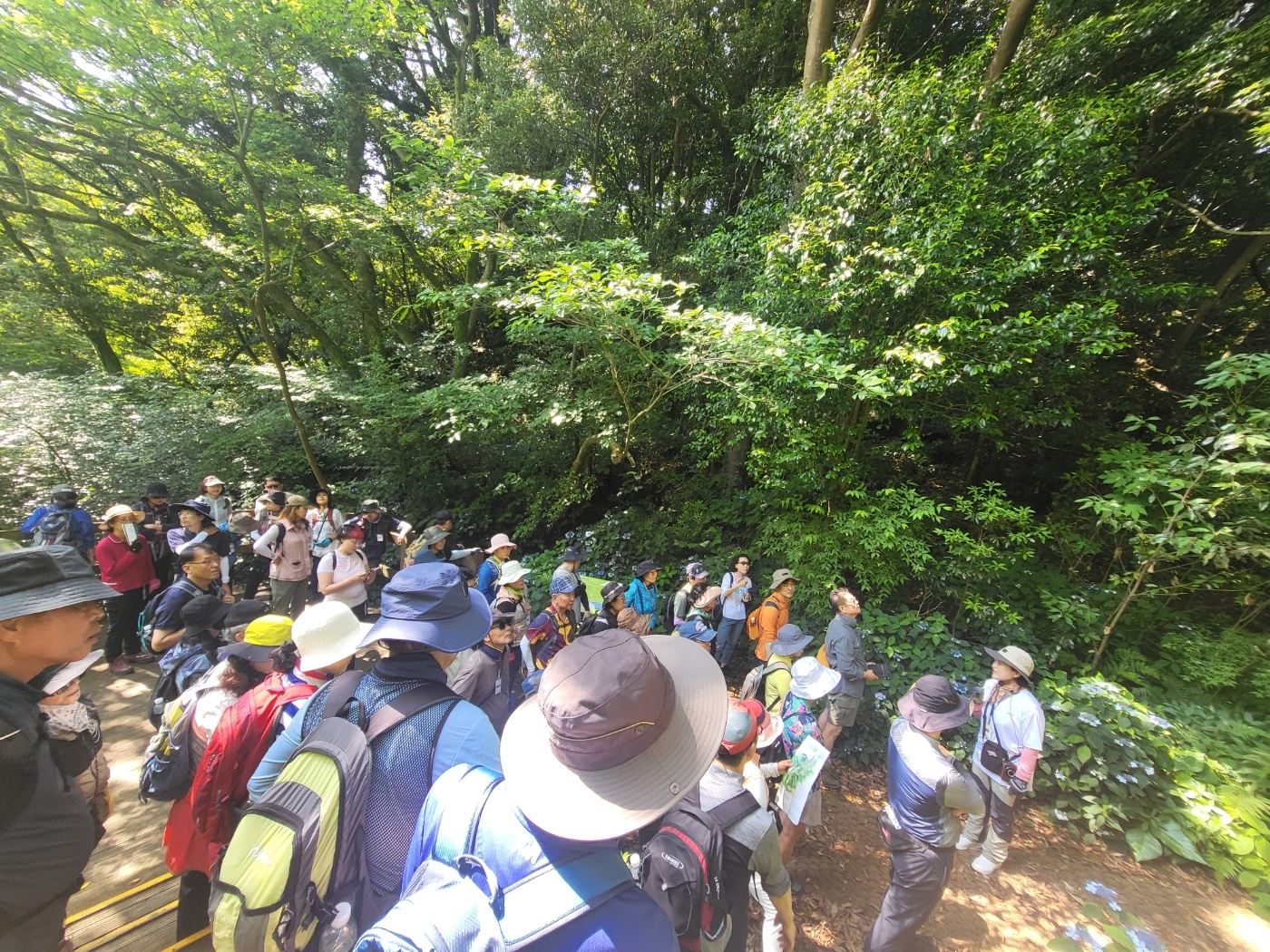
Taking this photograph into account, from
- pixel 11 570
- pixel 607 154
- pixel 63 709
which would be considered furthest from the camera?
pixel 607 154

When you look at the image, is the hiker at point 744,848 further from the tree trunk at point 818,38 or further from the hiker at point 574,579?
the tree trunk at point 818,38

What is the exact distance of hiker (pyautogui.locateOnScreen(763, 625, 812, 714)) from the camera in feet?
10.6

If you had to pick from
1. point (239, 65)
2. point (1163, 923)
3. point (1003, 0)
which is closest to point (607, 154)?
point (239, 65)

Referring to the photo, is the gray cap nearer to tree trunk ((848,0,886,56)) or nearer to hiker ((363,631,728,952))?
hiker ((363,631,728,952))

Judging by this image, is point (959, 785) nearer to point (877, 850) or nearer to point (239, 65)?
point (877, 850)

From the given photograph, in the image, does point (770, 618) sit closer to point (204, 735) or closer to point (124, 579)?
point (204, 735)

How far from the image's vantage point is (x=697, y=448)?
6500 millimetres

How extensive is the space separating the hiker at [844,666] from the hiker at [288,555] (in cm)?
536

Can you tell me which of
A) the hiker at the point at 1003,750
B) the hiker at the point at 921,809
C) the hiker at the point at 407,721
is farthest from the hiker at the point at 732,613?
the hiker at the point at 407,721

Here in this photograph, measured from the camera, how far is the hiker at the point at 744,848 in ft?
5.89

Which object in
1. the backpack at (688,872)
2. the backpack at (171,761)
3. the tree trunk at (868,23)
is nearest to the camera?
the backpack at (688,872)

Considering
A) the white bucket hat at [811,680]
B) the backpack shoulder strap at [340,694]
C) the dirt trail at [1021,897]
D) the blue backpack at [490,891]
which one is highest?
the blue backpack at [490,891]

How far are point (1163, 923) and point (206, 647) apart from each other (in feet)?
21.2

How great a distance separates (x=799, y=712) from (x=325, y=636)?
8.94 feet
